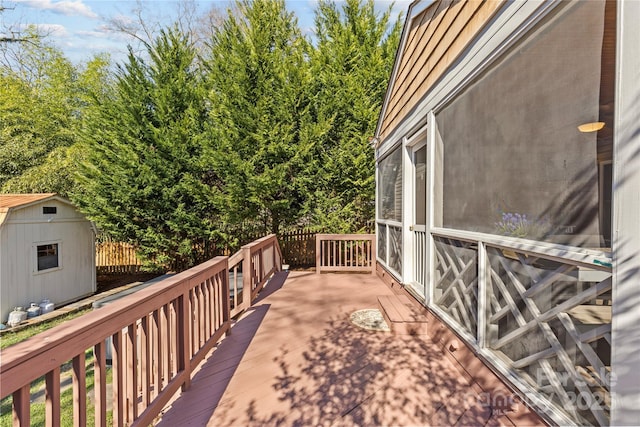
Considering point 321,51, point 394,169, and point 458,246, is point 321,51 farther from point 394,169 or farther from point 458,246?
point 458,246

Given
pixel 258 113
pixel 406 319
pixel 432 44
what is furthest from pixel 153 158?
pixel 406 319

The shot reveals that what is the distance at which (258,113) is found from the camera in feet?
26.7

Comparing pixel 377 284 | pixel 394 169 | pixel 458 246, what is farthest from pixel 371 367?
pixel 394 169

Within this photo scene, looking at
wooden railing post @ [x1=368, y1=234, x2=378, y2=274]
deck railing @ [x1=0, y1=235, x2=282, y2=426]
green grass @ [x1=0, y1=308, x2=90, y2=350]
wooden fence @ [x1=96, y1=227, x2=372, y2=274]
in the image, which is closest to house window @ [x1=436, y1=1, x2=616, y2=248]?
deck railing @ [x1=0, y1=235, x2=282, y2=426]

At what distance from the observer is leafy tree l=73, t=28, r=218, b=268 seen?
27.8 ft

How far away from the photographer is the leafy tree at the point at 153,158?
334 inches

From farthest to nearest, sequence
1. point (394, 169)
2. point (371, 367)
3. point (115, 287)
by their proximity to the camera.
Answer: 1. point (115, 287)
2. point (394, 169)
3. point (371, 367)

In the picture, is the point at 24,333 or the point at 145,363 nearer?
the point at 145,363

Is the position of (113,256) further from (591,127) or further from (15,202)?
(591,127)

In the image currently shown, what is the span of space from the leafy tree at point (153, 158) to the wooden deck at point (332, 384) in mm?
6154

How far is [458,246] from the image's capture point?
2.66 meters

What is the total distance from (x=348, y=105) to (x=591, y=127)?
7.64 metres

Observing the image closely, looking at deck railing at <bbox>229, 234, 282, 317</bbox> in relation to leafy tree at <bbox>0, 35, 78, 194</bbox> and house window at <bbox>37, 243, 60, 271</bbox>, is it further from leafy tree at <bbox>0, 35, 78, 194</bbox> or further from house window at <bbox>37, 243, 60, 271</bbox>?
leafy tree at <bbox>0, 35, 78, 194</bbox>

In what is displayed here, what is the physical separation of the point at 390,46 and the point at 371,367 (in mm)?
9132
